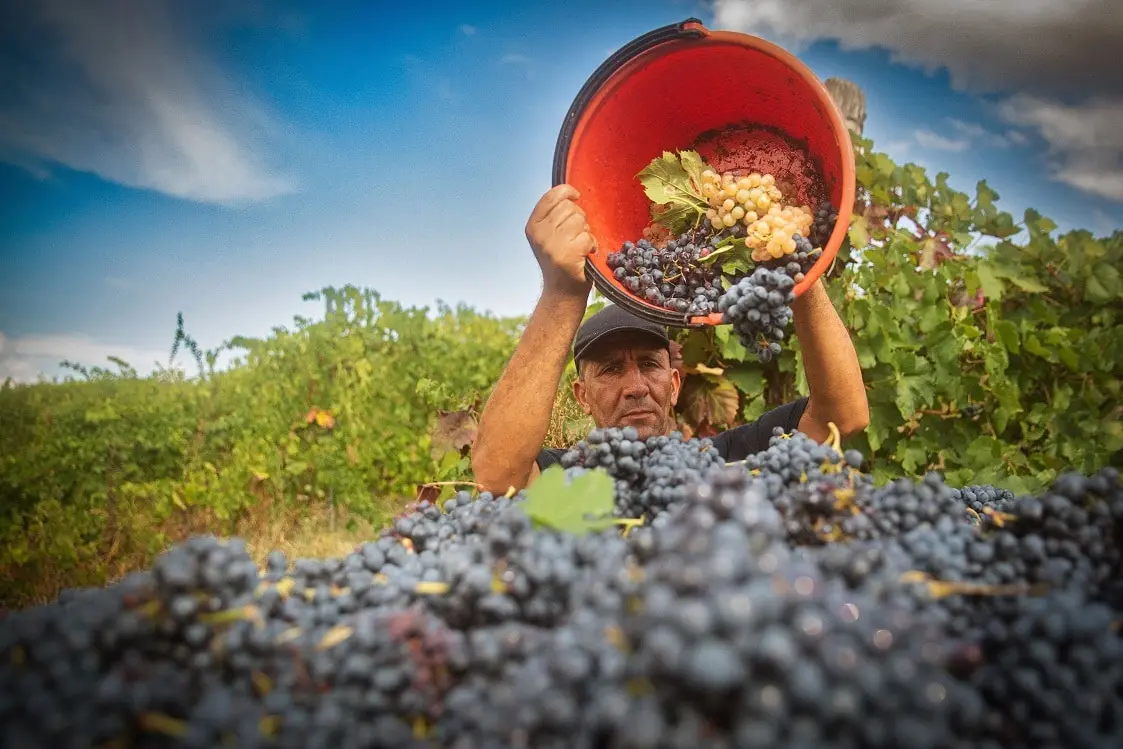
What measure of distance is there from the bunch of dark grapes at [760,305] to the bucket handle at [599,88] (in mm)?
129

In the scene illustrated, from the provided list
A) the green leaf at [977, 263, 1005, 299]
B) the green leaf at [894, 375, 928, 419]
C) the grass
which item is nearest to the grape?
the grass

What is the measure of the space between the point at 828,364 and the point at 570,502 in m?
1.61

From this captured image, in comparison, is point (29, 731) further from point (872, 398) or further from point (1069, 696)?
point (872, 398)

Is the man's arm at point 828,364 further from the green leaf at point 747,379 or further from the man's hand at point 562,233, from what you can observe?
the green leaf at point 747,379

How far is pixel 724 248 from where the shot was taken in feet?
6.46

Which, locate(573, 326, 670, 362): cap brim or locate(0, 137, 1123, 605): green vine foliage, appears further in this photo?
locate(0, 137, 1123, 605): green vine foliage

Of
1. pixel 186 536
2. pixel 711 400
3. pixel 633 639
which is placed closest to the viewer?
pixel 633 639

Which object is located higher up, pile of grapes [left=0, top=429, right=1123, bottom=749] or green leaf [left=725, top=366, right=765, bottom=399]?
green leaf [left=725, top=366, right=765, bottom=399]

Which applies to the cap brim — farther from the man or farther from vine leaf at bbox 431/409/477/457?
vine leaf at bbox 431/409/477/457

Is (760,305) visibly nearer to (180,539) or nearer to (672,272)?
(672,272)

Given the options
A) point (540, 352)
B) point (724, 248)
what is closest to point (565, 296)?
point (540, 352)

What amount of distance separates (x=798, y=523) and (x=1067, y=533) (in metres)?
0.35

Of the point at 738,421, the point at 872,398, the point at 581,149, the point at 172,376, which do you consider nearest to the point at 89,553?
the point at 172,376

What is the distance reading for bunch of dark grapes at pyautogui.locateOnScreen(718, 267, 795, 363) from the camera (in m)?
1.69
